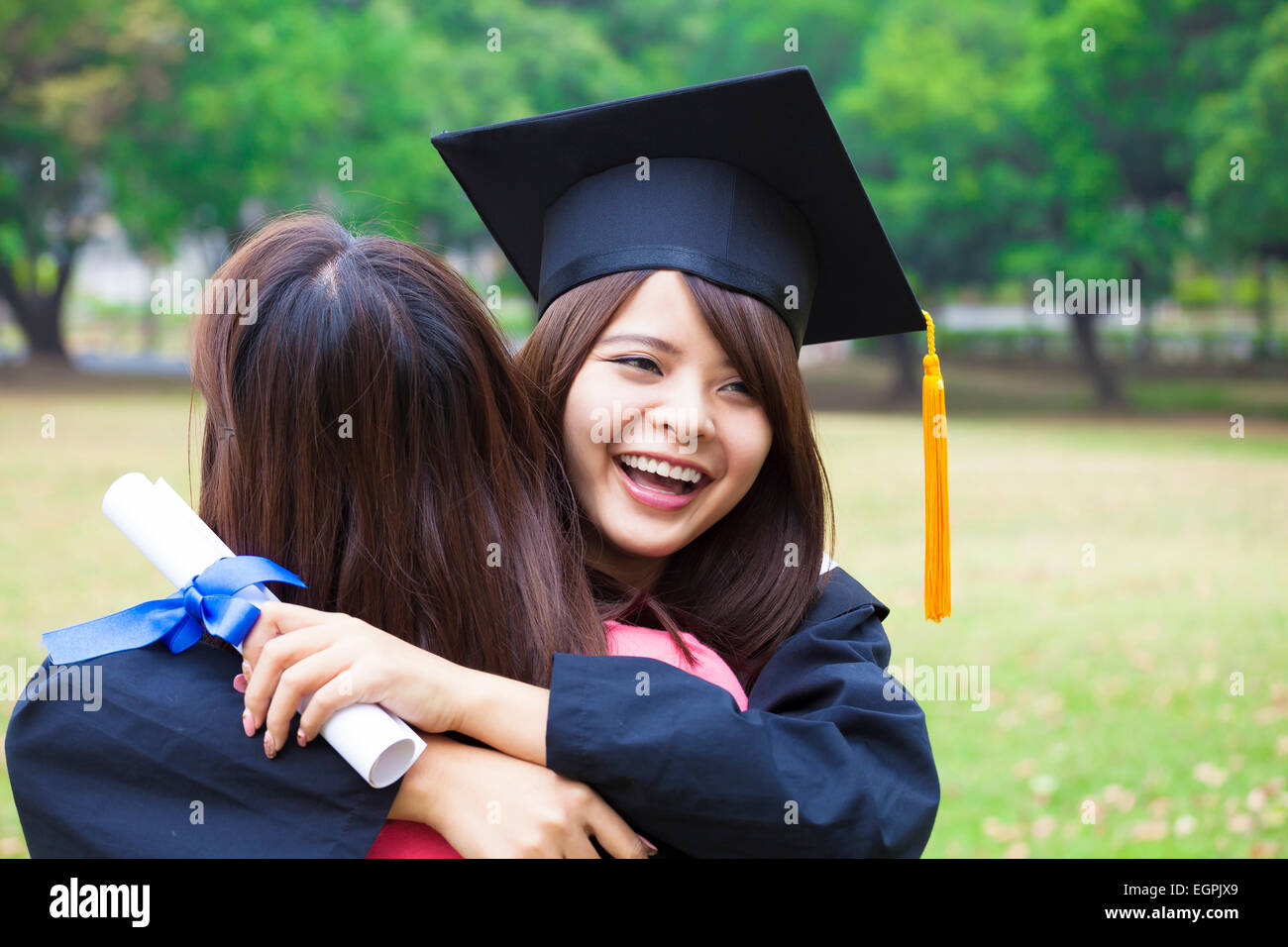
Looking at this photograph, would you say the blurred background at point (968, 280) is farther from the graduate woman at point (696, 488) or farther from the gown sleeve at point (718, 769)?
the gown sleeve at point (718, 769)

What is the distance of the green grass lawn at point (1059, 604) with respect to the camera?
5445 mm

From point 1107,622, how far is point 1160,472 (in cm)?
783

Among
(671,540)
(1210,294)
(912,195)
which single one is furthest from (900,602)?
(1210,294)

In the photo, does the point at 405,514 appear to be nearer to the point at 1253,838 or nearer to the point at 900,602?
the point at 1253,838

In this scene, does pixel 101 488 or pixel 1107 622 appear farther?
pixel 101 488

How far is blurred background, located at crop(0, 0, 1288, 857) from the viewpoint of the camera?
7.02 meters

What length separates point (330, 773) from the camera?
4.71 ft

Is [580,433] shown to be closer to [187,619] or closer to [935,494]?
[187,619]

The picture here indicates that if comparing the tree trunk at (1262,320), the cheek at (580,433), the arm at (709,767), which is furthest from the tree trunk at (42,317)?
the arm at (709,767)

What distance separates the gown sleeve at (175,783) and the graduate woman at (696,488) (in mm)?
82

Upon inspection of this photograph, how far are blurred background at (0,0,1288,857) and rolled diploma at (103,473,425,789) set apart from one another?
418cm

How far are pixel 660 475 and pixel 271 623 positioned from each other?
65 cm

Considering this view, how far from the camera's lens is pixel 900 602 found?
889 centimetres
